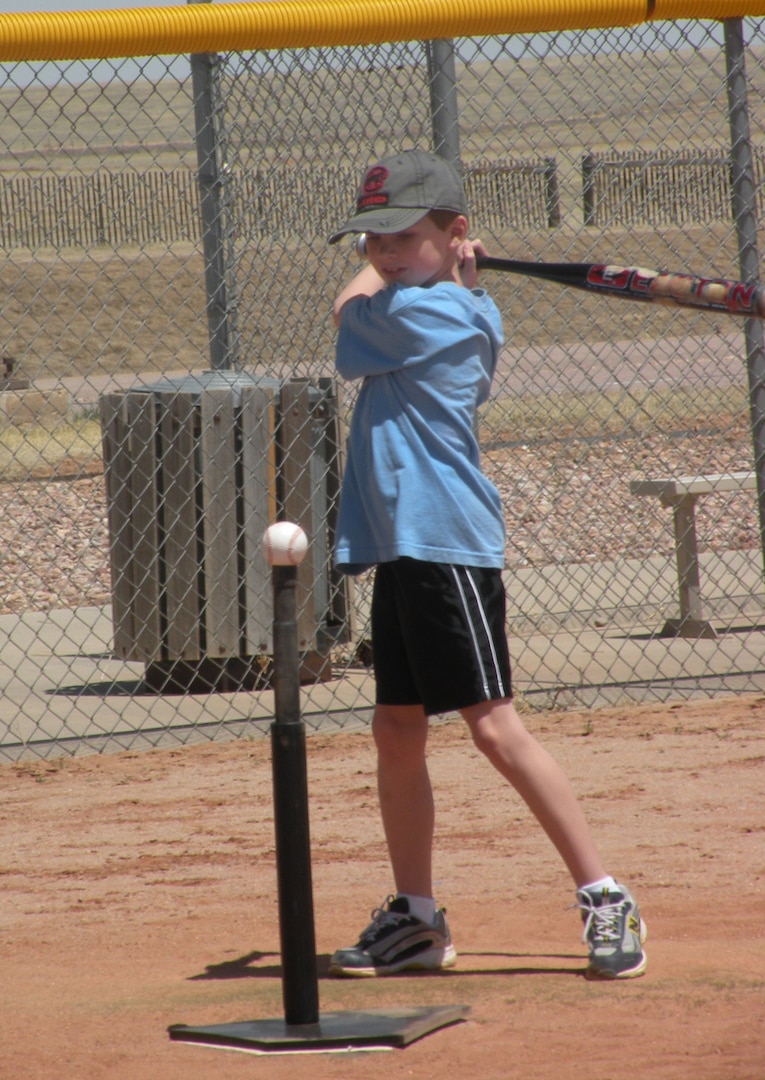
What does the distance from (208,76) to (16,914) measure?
345cm

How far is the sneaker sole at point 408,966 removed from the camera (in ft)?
10.3

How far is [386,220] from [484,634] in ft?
2.92

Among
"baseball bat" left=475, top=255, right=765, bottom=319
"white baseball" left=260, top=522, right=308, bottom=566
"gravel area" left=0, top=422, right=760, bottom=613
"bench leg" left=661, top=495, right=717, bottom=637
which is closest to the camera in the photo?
"white baseball" left=260, top=522, right=308, bottom=566

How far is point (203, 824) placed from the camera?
4.53m

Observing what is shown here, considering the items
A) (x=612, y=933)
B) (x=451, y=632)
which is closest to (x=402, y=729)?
(x=451, y=632)

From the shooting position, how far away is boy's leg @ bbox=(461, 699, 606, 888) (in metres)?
3.03

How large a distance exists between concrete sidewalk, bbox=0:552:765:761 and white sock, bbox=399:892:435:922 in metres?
2.20

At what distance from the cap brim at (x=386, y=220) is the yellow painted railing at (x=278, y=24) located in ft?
6.63

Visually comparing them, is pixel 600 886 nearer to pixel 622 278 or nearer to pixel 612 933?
pixel 612 933

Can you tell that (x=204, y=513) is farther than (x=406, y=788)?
Yes

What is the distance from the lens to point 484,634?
3.07m

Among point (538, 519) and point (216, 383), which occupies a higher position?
point (216, 383)

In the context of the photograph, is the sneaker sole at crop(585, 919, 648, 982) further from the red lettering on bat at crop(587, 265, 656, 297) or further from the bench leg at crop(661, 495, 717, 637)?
the bench leg at crop(661, 495, 717, 637)

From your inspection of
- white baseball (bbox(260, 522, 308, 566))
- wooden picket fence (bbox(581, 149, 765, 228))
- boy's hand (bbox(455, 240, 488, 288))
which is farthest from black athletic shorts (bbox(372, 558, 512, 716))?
wooden picket fence (bbox(581, 149, 765, 228))
